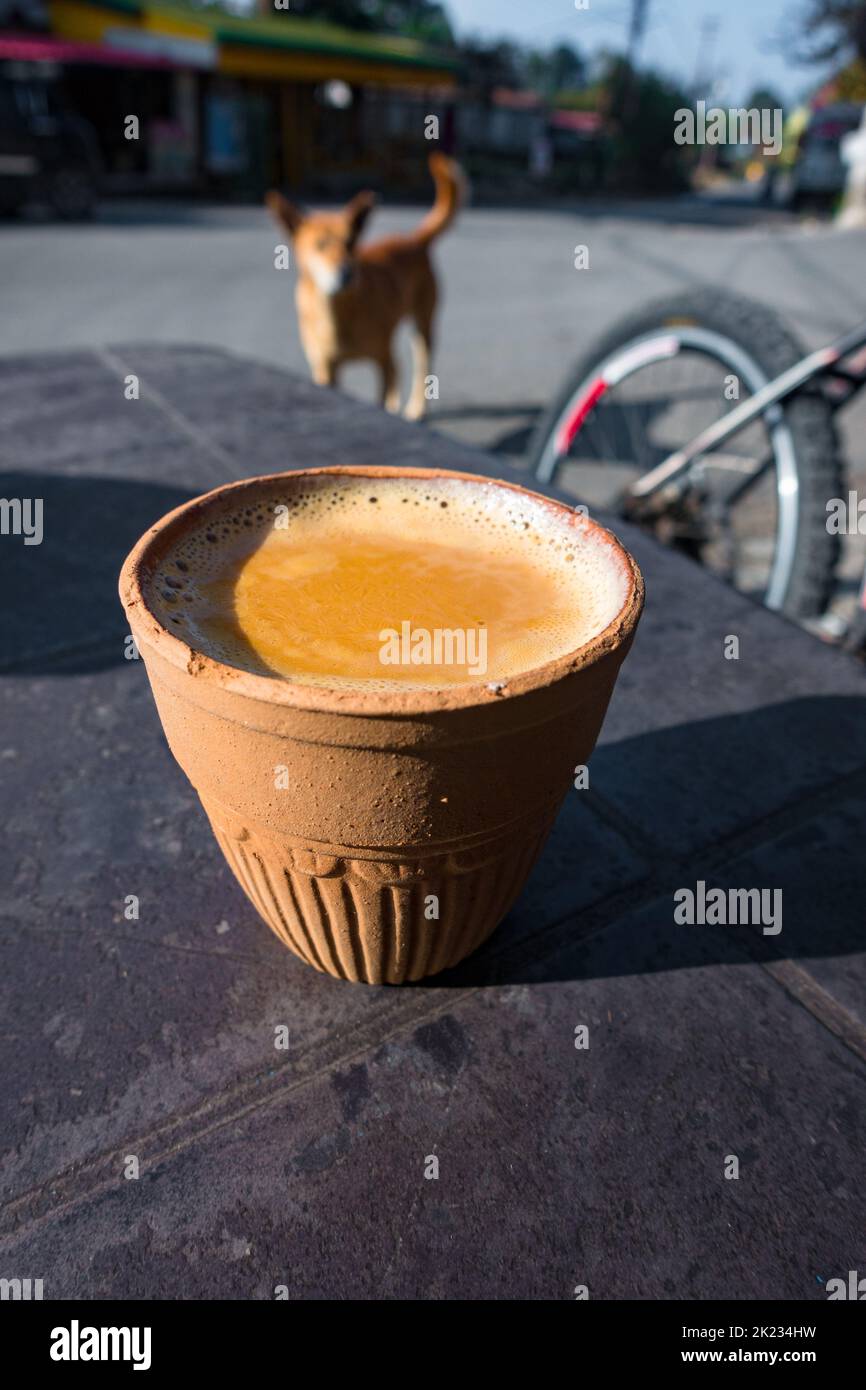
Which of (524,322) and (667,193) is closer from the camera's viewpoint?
(524,322)

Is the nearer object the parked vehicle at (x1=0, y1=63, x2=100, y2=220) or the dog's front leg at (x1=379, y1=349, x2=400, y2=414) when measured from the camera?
the dog's front leg at (x1=379, y1=349, x2=400, y2=414)

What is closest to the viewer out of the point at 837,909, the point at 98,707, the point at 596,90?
the point at 837,909

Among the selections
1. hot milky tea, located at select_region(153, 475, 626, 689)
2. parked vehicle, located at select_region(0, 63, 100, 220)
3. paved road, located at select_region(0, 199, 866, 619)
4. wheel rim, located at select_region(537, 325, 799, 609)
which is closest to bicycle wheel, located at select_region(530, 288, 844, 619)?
wheel rim, located at select_region(537, 325, 799, 609)

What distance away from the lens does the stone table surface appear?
37.2 inches

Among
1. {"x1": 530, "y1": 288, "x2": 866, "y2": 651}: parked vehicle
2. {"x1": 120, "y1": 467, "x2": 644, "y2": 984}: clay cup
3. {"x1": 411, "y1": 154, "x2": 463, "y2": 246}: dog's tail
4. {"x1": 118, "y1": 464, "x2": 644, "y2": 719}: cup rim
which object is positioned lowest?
{"x1": 120, "y1": 467, "x2": 644, "y2": 984}: clay cup

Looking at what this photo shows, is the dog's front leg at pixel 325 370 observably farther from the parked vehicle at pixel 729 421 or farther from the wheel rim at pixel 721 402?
the wheel rim at pixel 721 402

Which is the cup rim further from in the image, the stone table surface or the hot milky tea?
the stone table surface

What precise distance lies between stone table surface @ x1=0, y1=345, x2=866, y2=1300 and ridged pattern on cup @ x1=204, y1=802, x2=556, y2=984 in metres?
0.06

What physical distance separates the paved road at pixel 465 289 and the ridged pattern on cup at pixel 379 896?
3770mm

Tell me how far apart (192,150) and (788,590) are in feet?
71.2

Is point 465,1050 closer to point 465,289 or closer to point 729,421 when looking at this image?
point 729,421
